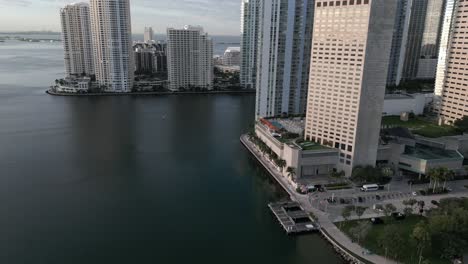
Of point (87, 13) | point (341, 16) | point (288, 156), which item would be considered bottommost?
point (288, 156)

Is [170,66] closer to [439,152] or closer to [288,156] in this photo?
[288,156]

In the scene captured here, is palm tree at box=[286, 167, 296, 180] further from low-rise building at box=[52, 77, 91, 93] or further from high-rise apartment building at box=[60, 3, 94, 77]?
high-rise apartment building at box=[60, 3, 94, 77]

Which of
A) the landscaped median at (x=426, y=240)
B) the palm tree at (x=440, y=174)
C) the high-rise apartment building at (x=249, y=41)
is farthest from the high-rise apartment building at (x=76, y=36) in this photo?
the landscaped median at (x=426, y=240)

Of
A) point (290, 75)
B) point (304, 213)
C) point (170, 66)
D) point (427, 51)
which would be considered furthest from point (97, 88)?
point (427, 51)

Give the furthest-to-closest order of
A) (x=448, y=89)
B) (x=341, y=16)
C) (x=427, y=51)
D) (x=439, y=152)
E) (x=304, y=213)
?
(x=427, y=51)
(x=448, y=89)
(x=439, y=152)
(x=341, y=16)
(x=304, y=213)

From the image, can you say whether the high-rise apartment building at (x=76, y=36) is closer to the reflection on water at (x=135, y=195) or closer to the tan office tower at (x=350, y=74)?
the reflection on water at (x=135, y=195)

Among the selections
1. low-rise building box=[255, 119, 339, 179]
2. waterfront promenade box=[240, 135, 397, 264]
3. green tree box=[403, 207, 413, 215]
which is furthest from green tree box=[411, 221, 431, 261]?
low-rise building box=[255, 119, 339, 179]
